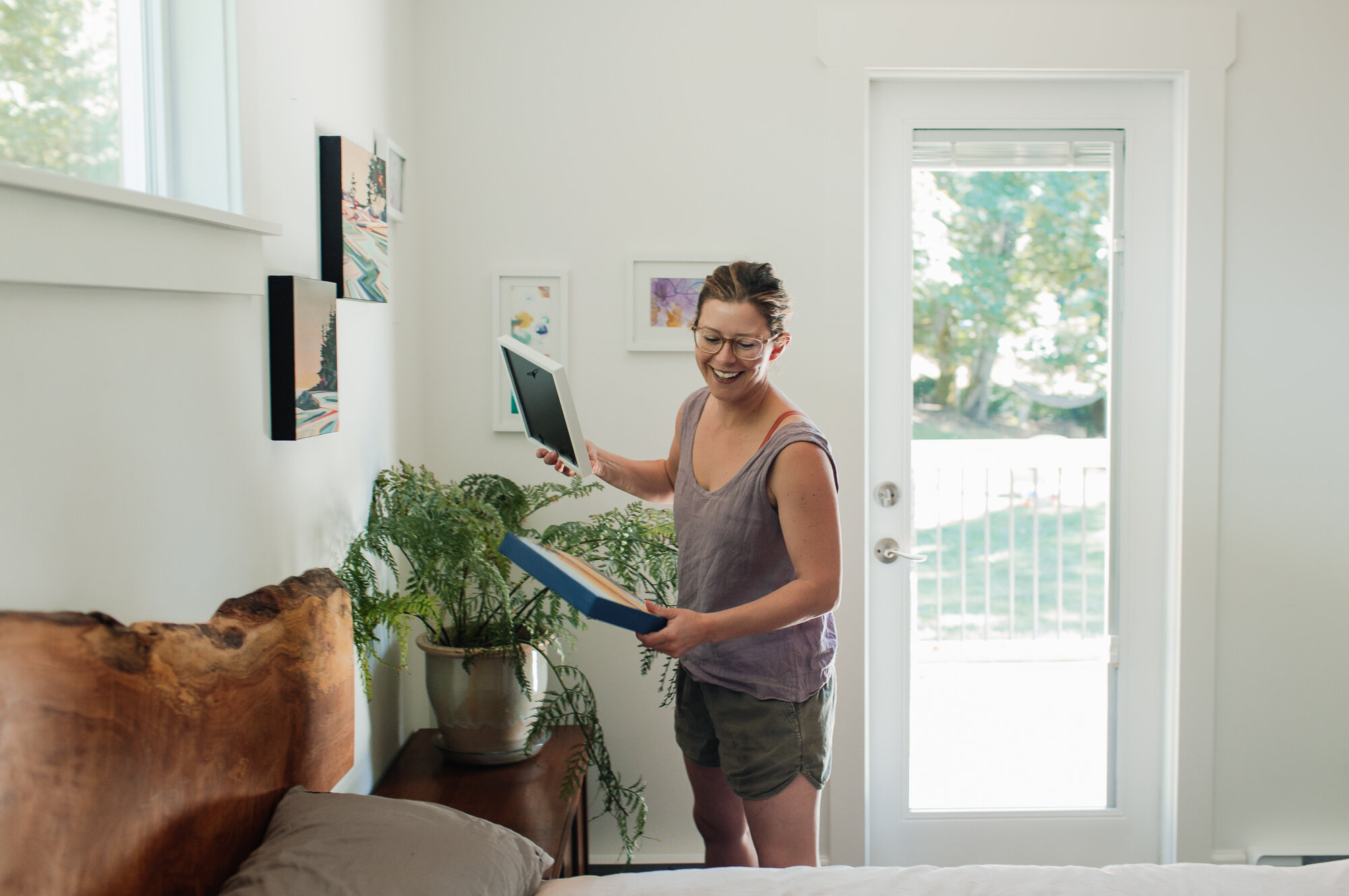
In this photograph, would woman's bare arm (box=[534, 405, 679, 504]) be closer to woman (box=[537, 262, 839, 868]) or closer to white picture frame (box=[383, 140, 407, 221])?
woman (box=[537, 262, 839, 868])

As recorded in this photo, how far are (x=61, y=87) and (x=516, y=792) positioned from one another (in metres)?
1.38

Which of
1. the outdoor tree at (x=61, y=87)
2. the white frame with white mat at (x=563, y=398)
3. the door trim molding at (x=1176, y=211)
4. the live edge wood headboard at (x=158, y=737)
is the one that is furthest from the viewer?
the door trim molding at (x=1176, y=211)

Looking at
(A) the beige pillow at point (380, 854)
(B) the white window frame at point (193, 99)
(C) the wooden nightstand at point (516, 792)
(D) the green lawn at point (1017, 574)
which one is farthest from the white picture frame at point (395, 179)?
(D) the green lawn at point (1017, 574)

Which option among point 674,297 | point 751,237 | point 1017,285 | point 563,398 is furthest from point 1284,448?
point 563,398

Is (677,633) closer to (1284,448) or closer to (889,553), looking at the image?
(889,553)

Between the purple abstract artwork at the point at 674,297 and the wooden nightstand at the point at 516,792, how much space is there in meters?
1.06

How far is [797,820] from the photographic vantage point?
162 cm

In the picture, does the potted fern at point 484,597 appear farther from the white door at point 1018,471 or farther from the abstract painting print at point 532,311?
the white door at point 1018,471

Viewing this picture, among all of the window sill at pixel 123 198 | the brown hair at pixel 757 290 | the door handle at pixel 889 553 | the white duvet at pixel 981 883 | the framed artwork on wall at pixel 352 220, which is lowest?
the white duvet at pixel 981 883

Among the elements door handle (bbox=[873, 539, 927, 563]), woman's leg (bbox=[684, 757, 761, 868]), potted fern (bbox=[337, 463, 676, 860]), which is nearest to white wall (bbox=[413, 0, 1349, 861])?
door handle (bbox=[873, 539, 927, 563])

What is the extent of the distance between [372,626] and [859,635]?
4.23 ft

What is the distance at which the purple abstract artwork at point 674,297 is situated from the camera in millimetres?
2424

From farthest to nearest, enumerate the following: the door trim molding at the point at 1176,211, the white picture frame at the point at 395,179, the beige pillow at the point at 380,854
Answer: the door trim molding at the point at 1176,211 → the white picture frame at the point at 395,179 → the beige pillow at the point at 380,854

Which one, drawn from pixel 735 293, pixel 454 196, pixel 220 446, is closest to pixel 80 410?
pixel 220 446
